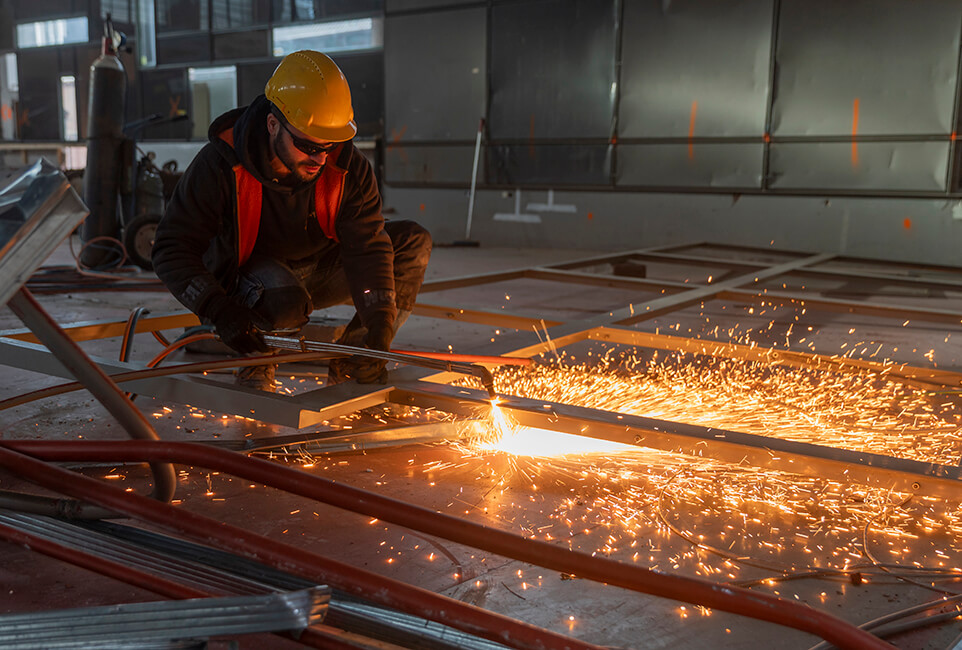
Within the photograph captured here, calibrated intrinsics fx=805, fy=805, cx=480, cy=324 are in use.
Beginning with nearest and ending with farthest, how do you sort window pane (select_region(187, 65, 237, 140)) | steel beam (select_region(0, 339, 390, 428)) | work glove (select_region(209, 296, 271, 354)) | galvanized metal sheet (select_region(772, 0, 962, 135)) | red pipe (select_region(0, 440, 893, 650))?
1. red pipe (select_region(0, 440, 893, 650))
2. steel beam (select_region(0, 339, 390, 428))
3. work glove (select_region(209, 296, 271, 354))
4. galvanized metal sheet (select_region(772, 0, 962, 135))
5. window pane (select_region(187, 65, 237, 140))

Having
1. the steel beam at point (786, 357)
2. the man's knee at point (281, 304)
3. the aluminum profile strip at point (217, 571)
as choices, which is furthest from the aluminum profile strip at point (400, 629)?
the steel beam at point (786, 357)

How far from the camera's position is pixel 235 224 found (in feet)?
8.49

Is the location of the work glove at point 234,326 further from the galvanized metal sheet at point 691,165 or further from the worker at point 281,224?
the galvanized metal sheet at point 691,165

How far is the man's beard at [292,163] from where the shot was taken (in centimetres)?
245

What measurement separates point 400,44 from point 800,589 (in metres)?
9.92

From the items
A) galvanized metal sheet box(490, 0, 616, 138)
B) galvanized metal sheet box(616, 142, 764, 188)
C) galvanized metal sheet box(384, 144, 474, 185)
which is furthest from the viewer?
galvanized metal sheet box(384, 144, 474, 185)

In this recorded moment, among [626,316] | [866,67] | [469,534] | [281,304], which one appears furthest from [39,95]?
[469,534]

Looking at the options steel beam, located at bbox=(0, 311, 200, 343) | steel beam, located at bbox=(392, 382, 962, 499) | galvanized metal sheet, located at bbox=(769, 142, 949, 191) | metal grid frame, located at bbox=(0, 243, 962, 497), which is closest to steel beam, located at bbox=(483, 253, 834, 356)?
metal grid frame, located at bbox=(0, 243, 962, 497)

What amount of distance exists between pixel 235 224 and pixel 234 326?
42 cm

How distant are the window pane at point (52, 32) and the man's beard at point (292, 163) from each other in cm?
1415

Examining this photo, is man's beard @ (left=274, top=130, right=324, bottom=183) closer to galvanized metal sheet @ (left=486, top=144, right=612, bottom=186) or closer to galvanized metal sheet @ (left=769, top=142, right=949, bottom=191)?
galvanized metal sheet @ (left=769, top=142, right=949, bottom=191)

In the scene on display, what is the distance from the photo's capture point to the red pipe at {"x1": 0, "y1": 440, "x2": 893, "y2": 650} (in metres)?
1.13

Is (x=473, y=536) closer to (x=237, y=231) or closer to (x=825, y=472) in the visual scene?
(x=825, y=472)

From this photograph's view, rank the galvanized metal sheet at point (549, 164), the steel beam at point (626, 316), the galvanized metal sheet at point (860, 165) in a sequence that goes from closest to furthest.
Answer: the steel beam at point (626, 316) → the galvanized metal sheet at point (860, 165) → the galvanized metal sheet at point (549, 164)
